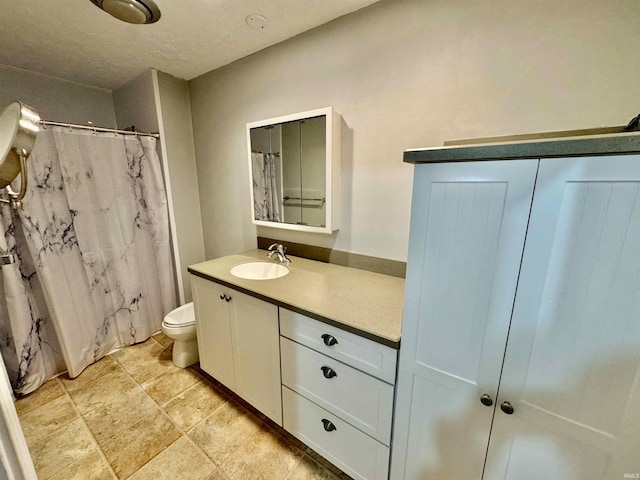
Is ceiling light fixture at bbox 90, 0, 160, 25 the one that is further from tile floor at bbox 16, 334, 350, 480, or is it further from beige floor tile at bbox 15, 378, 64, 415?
beige floor tile at bbox 15, 378, 64, 415

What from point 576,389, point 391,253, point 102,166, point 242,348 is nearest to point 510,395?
point 576,389

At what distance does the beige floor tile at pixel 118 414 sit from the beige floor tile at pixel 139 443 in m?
0.05

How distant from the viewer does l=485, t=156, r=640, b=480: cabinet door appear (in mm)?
582

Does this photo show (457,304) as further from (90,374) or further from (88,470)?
(90,374)

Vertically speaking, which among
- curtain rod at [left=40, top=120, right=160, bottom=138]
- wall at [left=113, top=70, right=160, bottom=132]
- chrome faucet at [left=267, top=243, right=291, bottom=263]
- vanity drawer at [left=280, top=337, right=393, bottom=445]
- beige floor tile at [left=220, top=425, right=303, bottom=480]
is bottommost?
beige floor tile at [left=220, top=425, right=303, bottom=480]

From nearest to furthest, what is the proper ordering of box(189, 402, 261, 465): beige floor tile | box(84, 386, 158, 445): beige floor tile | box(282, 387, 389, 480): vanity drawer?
box(282, 387, 389, 480): vanity drawer, box(189, 402, 261, 465): beige floor tile, box(84, 386, 158, 445): beige floor tile

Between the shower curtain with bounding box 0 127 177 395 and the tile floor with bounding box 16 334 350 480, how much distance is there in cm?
29

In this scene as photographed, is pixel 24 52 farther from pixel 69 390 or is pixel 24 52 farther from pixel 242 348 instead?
pixel 242 348

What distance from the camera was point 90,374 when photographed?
191cm

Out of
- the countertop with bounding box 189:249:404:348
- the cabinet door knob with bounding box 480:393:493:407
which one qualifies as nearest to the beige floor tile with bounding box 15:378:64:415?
the countertop with bounding box 189:249:404:348

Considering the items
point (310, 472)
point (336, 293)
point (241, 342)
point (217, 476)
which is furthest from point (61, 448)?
point (336, 293)

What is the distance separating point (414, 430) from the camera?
3.05 ft

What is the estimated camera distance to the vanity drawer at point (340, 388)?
1.00 metres

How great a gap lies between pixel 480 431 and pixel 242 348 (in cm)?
115
